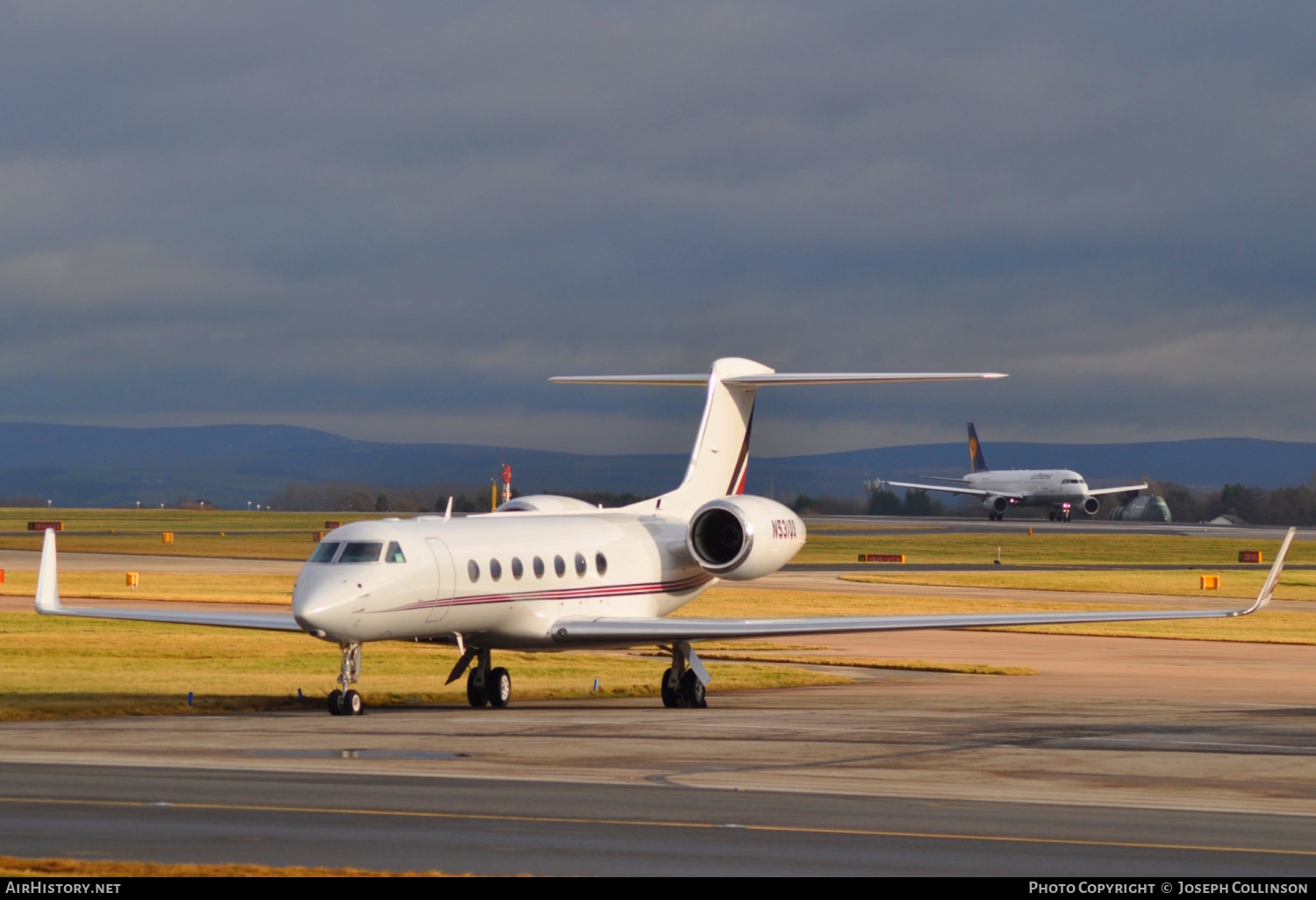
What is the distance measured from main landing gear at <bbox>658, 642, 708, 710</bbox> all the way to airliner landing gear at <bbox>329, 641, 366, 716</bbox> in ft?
17.4

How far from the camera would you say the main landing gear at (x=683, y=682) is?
2702 centimetres

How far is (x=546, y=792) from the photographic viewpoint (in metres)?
15.8

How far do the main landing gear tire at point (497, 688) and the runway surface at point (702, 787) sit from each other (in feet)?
1.62

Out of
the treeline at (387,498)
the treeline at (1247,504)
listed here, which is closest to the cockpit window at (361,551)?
the treeline at (387,498)

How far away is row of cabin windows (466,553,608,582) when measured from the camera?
25750 mm

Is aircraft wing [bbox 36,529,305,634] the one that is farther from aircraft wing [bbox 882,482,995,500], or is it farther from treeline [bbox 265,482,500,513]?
aircraft wing [bbox 882,482,995,500]

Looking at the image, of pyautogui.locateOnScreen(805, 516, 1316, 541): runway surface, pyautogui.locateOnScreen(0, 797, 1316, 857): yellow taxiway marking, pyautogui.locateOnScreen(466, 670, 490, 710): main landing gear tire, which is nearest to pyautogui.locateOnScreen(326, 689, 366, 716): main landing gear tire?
pyautogui.locateOnScreen(466, 670, 490, 710): main landing gear tire

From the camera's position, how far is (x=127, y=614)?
2664cm

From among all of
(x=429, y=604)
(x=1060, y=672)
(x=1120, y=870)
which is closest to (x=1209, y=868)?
(x=1120, y=870)

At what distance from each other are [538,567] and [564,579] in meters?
0.72

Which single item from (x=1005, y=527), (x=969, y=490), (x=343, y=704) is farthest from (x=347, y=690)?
(x=969, y=490)

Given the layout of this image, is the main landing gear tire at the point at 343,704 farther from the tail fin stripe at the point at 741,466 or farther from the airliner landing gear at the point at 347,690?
the tail fin stripe at the point at 741,466

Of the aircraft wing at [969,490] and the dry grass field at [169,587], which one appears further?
the aircraft wing at [969,490]

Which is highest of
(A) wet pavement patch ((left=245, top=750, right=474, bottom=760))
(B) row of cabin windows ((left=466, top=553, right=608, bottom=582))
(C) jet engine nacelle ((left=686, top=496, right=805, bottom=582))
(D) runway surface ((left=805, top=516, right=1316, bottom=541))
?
(D) runway surface ((left=805, top=516, right=1316, bottom=541))
